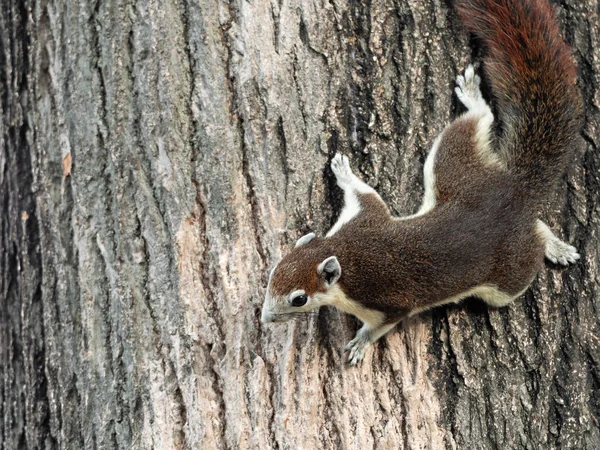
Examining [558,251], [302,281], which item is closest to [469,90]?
[558,251]

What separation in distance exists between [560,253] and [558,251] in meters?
0.01

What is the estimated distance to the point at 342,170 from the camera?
116 inches

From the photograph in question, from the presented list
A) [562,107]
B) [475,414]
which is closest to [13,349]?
[475,414]

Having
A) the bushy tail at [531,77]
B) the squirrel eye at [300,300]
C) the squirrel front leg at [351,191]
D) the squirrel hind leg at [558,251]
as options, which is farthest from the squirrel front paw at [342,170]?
the squirrel hind leg at [558,251]

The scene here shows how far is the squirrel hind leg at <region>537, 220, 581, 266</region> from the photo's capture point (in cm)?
309

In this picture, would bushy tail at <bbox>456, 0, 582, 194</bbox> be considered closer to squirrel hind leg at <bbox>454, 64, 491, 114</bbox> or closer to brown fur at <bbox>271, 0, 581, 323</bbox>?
brown fur at <bbox>271, 0, 581, 323</bbox>

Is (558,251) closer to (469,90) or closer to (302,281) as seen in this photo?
(469,90)

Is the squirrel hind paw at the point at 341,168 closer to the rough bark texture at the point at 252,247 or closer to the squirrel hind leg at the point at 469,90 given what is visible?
the rough bark texture at the point at 252,247

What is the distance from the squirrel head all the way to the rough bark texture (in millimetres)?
89

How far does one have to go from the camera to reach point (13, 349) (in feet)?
10.9

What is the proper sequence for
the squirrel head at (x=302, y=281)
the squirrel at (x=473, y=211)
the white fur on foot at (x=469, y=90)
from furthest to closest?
the white fur on foot at (x=469, y=90) → the squirrel at (x=473, y=211) → the squirrel head at (x=302, y=281)

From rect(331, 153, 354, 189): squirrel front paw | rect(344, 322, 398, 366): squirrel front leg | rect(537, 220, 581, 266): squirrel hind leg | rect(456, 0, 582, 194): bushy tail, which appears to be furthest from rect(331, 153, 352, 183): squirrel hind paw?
rect(537, 220, 581, 266): squirrel hind leg

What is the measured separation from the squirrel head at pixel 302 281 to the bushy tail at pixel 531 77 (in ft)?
3.27

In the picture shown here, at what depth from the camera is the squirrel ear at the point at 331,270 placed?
2.95 m
